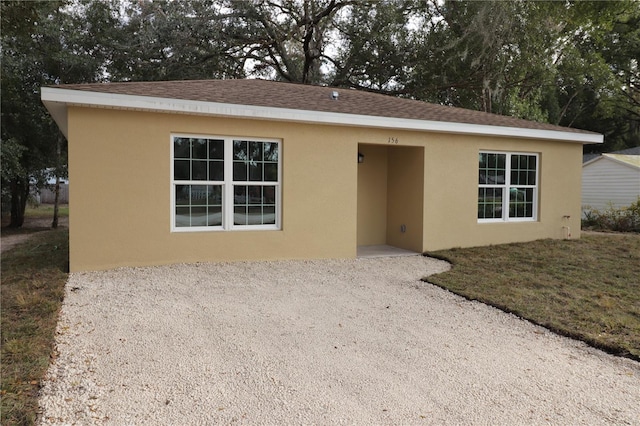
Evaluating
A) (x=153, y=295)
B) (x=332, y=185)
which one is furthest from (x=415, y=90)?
(x=153, y=295)

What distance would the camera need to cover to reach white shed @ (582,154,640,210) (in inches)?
664

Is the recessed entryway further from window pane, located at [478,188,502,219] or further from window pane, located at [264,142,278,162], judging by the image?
window pane, located at [264,142,278,162]

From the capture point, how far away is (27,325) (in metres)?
A: 4.44

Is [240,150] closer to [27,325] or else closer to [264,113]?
[264,113]

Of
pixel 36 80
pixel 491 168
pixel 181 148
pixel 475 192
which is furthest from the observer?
pixel 36 80

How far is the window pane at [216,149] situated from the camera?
7.55 m

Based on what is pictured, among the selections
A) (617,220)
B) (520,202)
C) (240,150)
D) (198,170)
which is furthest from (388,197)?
(617,220)

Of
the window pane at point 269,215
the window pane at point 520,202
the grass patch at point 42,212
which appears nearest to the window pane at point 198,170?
the window pane at point 269,215

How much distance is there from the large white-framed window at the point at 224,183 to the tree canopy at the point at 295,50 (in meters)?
8.34

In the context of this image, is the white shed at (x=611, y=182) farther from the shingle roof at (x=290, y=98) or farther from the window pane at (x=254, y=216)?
the window pane at (x=254, y=216)

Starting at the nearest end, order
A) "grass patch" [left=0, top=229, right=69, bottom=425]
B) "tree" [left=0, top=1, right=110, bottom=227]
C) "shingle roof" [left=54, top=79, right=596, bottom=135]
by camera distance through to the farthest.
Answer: "grass patch" [left=0, top=229, right=69, bottom=425], "shingle roof" [left=54, top=79, right=596, bottom=135], "tree" [left=0, top=1, right=110, bottom=227]

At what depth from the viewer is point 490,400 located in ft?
10.6

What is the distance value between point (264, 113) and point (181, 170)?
1.68 meters

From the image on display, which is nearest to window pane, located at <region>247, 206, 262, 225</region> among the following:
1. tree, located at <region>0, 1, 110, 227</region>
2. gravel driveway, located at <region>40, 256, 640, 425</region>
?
gravel driveway, located at <region>40, 256, 640, 425</region>
